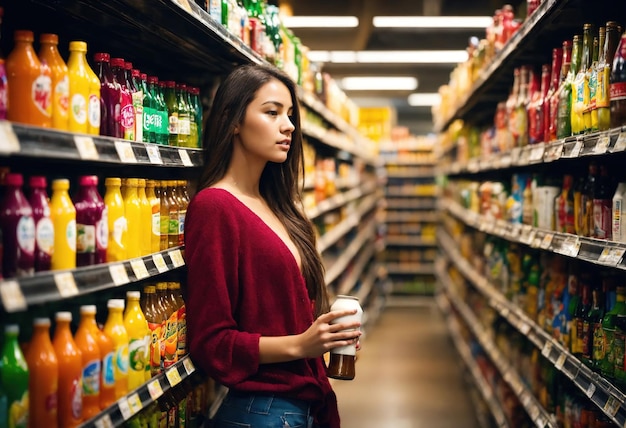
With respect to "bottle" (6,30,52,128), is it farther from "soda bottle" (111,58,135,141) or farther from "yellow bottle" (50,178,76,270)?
"soda bottle" (111,58,135,141)

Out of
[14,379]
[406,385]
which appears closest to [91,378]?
[14,379]

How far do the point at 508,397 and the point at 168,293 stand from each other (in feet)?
9.18

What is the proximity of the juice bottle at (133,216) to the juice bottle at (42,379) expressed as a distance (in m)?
0.48

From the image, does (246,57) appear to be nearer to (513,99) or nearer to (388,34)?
(513,99)

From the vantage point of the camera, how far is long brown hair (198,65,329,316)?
252 centimetres

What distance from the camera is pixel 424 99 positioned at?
16578 mm

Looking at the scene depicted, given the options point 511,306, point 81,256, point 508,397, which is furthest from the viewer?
point 508,397

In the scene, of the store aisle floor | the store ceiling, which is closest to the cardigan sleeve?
the store aisle floor

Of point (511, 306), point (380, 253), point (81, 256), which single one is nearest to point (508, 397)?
point (511, 306)

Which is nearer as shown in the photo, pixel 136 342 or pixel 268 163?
pixel 136 342

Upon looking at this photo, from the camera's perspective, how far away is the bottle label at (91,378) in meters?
1.89

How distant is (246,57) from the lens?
301cm

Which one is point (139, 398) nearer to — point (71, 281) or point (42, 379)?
point (42, 379)

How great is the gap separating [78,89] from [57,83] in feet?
0.31
